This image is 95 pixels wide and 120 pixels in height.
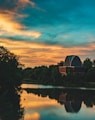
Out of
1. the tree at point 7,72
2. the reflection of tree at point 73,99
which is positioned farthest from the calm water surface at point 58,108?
the tree at point 7,72

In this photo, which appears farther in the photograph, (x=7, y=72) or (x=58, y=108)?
(x=7, y=72)

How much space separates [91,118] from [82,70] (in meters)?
155

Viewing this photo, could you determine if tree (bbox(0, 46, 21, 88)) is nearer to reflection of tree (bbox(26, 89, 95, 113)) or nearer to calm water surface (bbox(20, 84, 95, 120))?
calm water surface (bbox(20, 84, 95, 120))

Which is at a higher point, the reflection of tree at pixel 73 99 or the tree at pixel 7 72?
the tree at pixel 7 72

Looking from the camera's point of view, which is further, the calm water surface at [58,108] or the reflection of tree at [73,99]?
the reflection of tree at [73,99]

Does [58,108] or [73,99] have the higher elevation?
[73,99]

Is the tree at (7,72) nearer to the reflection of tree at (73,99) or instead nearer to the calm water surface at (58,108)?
the calm water surface at (58,108)

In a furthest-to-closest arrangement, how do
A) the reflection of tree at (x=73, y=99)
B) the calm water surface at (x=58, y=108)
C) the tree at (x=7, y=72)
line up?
the tree at (x=7, y=72) < the reflection of tree at (x=73, y=99) < the calm water surface at (x=58, y=108)

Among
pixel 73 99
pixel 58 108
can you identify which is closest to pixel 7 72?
pixel 73 99

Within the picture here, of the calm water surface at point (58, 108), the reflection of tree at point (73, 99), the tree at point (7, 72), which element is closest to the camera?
the calm water surface at point (58, 108)

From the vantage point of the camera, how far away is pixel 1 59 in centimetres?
7038

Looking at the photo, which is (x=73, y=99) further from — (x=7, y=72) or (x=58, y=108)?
(x=58, y=108)

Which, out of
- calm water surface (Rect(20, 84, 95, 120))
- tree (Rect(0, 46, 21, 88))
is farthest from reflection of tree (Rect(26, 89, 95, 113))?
tree (Rect(0, 46, 21, 88))

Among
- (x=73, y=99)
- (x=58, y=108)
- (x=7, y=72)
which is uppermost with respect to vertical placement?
(x=7, y=72)
